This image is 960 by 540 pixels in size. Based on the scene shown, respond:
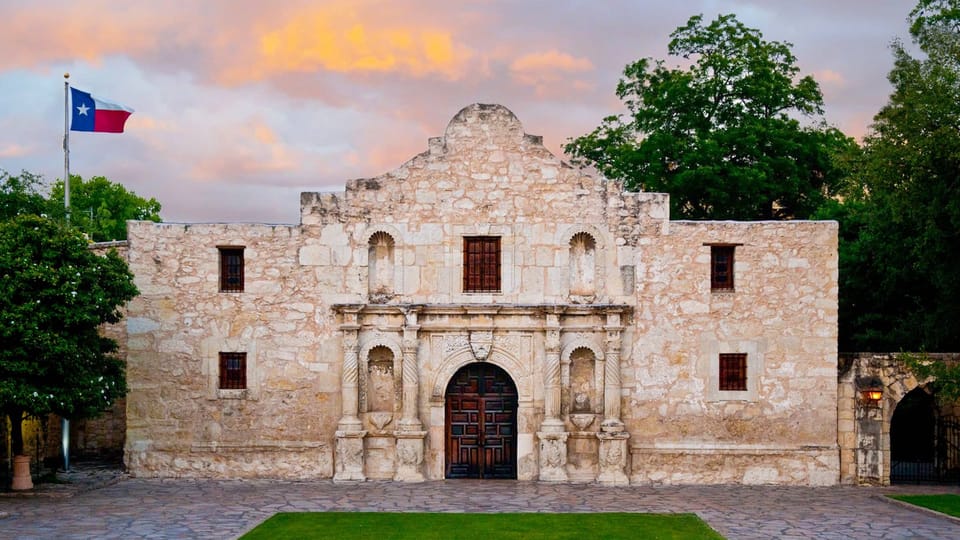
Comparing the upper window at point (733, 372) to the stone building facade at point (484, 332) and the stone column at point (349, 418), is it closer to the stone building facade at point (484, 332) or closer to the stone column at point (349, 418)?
the stone building facade at point (484, 332)

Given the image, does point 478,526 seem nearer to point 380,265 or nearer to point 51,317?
point 380,265

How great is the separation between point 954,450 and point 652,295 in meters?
9.90

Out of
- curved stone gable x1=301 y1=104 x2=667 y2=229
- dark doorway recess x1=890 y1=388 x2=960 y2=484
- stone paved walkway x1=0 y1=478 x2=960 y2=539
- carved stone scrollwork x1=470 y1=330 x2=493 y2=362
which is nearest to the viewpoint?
stone paved walkway x1=0 y1=478 x2=960 y2=539

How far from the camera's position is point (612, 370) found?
23594 mm

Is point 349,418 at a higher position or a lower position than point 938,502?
higher

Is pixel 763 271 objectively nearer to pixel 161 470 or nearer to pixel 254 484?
pixel 254 484

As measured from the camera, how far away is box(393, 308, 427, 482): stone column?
23359mm

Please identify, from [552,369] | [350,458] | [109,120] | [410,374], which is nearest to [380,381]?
[410,374]

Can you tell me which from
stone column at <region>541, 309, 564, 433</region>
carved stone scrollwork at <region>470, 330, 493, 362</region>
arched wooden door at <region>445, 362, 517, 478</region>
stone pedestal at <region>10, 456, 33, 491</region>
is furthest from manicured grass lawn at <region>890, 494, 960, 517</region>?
stone pedestal at <region>10, 456, 33, 491</region>

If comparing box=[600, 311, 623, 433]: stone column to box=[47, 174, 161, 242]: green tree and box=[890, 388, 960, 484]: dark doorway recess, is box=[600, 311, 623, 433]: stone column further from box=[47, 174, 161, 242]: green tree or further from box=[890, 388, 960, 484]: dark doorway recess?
box=[47, 174, 161, 242]: green tree

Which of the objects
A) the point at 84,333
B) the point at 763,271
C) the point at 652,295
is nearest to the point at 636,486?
the point at 652,295

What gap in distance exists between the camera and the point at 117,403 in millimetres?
28281

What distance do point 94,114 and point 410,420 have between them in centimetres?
1322

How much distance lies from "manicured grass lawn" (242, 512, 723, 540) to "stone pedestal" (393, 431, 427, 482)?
425 cm
